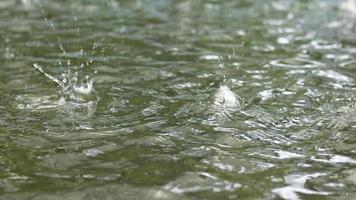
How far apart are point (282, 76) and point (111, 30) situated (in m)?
3.71

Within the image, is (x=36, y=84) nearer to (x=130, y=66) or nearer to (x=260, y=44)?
(x=130, y=66)

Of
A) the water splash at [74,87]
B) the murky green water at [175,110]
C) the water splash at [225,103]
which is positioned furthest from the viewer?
the water splash at [74,87]

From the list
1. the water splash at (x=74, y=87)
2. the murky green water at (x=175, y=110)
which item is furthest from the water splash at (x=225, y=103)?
the water splash at (x=74, y=87)

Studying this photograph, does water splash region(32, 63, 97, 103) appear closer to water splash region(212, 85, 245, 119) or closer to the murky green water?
the murky green water

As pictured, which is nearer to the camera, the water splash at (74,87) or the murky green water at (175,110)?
the murky green water at (175,110)

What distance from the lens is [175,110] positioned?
17.3 ft

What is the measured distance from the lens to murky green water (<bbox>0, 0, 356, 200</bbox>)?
3713 mm

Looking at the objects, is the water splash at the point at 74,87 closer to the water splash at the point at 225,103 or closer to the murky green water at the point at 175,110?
the murky green water at the point at 175,110

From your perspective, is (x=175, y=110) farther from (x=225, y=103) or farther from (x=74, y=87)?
(x=74, y=87)

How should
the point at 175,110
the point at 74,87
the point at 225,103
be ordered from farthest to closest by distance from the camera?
1. the point at 74,87
2. the point at 225,103
3. the point at 175,110

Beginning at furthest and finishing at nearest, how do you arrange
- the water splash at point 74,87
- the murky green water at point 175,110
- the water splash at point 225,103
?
the water splash at point 74,87, the water splash at point 225,103, the murky green water at point 175,110

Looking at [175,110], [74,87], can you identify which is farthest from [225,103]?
[74,87]

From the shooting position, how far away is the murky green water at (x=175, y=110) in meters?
3.71

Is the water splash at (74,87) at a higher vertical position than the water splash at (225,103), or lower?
higher
